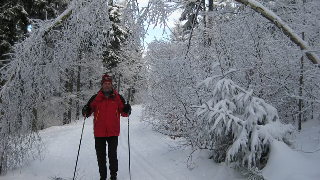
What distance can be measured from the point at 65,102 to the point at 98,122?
1593cm

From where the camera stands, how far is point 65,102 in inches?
738

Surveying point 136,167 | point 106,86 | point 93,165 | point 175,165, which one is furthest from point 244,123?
point 93,165

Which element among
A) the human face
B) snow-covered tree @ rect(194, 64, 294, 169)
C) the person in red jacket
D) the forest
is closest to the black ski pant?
the person in red jacket

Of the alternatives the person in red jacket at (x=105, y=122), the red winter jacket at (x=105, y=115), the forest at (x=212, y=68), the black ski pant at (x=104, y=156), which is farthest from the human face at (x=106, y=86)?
the black ski pant at (x=104, y=156)

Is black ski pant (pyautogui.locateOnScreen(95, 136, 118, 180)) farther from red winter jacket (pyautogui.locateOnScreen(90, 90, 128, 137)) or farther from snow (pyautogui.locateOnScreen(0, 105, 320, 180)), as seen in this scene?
snow (pyautogui.locateOnScreen(0, 105, 320, 180))

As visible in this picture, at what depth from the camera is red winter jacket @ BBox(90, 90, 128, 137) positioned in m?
4.32

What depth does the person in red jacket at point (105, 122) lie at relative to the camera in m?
4.30

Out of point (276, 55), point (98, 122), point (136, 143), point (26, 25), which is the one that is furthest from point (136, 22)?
point (26, 25)

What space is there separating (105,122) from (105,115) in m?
0.14

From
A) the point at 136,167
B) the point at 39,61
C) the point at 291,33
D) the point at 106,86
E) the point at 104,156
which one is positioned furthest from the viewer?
the point at 136,167

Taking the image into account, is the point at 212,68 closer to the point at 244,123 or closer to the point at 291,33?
the point at 244,123

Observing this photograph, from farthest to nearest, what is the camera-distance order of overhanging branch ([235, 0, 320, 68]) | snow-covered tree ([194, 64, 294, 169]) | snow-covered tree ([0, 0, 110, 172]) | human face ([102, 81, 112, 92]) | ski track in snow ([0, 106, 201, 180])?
ski track in snow ([0, 106, 201, 180]), human face ([102, 81, 112, 92]), snow-covered tree ([0, 0, 110, 172]), snow-covered tree ([194, 64, 294, 169]), overhanging branch ([235, 0, 320, 68])

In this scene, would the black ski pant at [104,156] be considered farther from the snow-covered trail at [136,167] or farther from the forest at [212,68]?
the forest at [212,68]

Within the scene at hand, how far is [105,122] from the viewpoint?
14.2 feet
